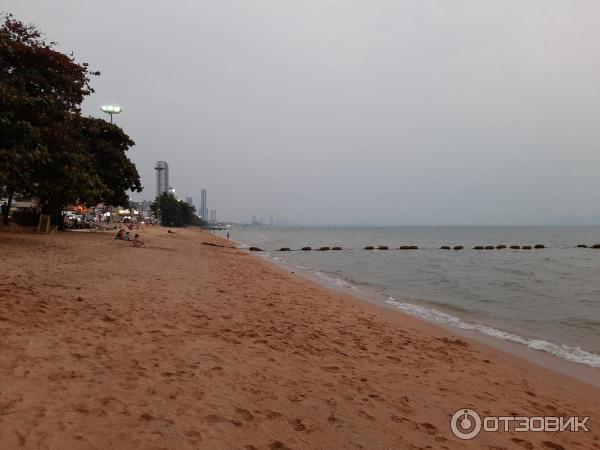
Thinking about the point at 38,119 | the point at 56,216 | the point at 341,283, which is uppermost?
the point at 38,119

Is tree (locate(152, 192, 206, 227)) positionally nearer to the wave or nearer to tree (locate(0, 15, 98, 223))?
tree (locate(0, 15, 98, 223))

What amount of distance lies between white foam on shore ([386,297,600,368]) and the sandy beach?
1283mm

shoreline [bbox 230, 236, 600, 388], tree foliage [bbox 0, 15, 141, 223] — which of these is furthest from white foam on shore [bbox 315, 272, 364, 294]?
tree foliage [bbox 0, 15, 141, 223]

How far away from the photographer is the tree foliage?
1426 cm

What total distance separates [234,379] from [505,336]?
7713 mm

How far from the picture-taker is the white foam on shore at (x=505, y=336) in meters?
7.82

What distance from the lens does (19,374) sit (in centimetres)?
391

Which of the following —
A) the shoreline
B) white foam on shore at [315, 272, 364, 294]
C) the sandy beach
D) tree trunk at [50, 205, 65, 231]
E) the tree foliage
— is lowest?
white foam on shore at [315, 272, 364, 294]

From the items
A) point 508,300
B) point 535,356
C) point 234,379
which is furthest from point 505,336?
point 234,379

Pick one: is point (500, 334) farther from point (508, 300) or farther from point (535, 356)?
point (508, 300)

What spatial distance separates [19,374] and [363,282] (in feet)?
55.4

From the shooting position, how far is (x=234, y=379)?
458 centimetres

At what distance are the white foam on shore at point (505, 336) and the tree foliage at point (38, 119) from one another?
15098 mm

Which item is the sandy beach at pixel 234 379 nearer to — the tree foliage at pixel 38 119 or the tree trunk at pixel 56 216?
the tree foliage at pixel 38 119
